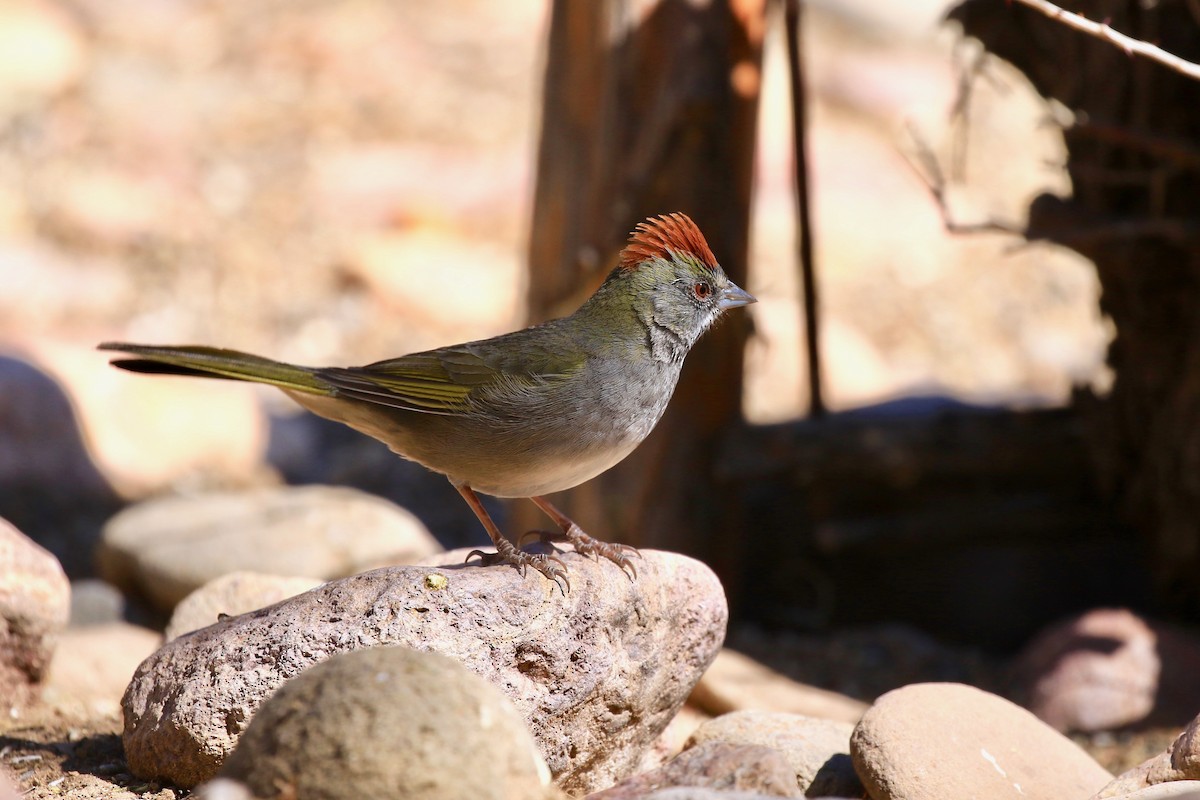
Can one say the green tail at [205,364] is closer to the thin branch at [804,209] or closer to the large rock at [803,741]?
the large rock at [803,741]

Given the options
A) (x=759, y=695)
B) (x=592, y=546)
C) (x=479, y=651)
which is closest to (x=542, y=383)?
(x=592, y=546)

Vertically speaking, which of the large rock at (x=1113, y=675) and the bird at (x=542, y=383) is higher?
the bird at (x=542, y=383)

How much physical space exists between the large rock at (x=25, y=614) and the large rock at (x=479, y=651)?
62 centimetres

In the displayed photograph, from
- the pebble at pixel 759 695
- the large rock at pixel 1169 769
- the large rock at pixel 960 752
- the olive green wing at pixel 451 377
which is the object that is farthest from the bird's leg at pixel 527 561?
the large rock at pixel 1169 769

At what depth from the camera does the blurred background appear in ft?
20.7

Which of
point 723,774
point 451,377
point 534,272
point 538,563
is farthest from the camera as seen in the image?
point 534,272

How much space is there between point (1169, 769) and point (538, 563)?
185 centimetres

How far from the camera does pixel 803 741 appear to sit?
12.9 ft

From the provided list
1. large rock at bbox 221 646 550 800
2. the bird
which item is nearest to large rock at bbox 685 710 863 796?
the bird

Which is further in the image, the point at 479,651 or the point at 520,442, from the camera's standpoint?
the point at 520,442

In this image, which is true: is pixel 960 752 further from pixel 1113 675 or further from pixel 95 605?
pixel 95 605

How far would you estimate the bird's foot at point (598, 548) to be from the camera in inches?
150

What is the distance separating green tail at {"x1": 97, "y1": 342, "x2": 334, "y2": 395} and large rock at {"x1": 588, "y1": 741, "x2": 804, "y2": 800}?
66.5 inches

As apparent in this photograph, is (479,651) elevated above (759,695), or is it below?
above
